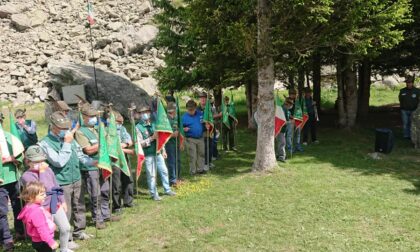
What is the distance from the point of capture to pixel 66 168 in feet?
24.6

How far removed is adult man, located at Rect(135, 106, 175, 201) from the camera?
9859mm

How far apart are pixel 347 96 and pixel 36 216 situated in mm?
13924

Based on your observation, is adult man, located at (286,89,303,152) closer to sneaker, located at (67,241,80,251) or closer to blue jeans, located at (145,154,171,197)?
blue jeans, located at (145,154,171,197)

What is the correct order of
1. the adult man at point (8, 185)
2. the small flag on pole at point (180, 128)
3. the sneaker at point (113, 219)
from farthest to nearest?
the small flag on pole at point (180, 128), the sneaker at point (113, 219), the adult man at point (8, 185)

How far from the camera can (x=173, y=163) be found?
11.0 metres

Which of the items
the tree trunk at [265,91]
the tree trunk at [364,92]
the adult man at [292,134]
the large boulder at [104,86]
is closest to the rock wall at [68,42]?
the large boulder at [104,86]

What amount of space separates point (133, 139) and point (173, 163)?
67.4 inches

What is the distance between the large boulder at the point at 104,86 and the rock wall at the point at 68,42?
5.34 meters

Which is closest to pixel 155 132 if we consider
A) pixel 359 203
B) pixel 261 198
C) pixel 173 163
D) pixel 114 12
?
pixel 173 163

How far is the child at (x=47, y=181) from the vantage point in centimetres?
661

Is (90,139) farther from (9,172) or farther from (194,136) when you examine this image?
(194,136)

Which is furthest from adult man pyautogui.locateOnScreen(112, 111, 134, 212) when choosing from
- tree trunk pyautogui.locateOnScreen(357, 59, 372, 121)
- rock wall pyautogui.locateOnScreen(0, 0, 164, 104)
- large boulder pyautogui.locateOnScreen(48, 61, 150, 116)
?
rock wall pyautogui.locateOnScreen(0, 0, 164, 104)

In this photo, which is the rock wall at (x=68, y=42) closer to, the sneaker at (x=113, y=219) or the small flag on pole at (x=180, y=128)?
the small flag on pole at (x=180, y=128)

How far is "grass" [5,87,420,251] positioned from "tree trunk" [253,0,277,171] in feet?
1.64
